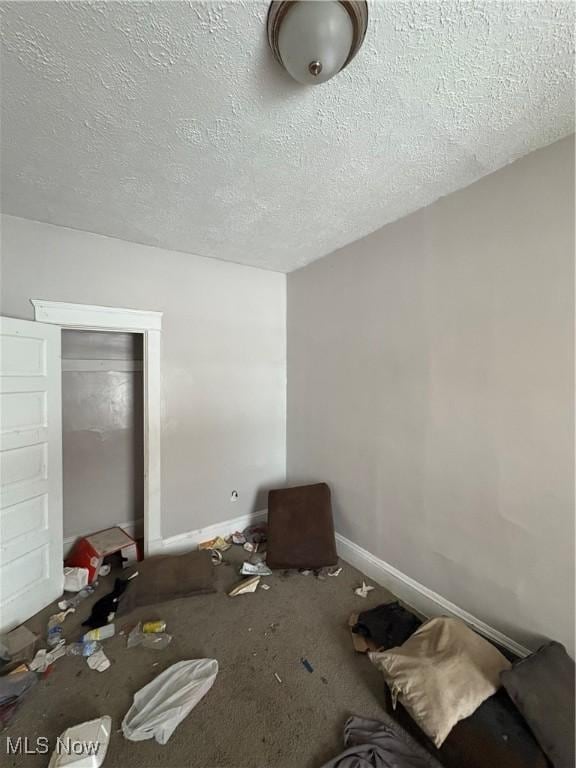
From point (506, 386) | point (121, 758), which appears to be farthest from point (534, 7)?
point (121, 758)

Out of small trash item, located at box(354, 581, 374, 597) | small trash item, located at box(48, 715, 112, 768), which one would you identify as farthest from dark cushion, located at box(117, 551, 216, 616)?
small trash item, located at box(354, 581, 374, 597)

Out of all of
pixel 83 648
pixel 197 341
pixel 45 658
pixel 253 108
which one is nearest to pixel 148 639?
pixel 83 648

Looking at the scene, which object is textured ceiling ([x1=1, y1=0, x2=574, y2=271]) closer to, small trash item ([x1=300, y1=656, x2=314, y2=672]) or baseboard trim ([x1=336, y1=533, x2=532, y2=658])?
baseboard trim ([x1=336, y1=533, x2=532, y2=658])

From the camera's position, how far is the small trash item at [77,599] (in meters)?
2.04

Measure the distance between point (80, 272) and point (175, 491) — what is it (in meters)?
1.83

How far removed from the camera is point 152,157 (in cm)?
141

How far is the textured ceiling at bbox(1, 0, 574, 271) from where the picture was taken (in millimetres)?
878

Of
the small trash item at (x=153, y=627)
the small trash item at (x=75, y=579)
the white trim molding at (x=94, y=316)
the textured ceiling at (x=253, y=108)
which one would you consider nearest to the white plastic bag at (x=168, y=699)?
the small trash item at (x=153, y=627)

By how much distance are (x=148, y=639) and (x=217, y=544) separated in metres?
0.95

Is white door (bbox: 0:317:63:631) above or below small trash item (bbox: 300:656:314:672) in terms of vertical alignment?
above

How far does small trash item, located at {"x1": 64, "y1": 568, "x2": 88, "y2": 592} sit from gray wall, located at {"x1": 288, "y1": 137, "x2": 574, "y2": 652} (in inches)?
77.5

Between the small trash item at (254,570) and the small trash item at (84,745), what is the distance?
1.10m

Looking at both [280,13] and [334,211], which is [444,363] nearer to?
[334,211]

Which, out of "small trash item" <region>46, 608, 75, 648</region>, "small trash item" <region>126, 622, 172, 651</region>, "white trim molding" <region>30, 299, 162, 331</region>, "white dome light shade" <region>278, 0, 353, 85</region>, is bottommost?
"small trash item" <region>126, 622, 172, 651</region>
